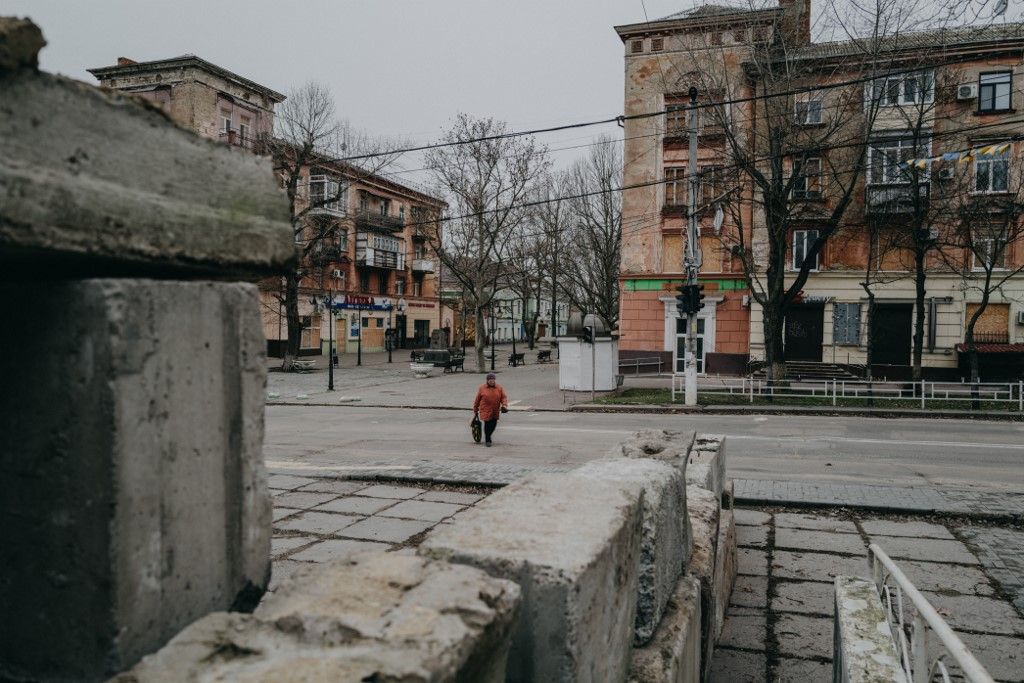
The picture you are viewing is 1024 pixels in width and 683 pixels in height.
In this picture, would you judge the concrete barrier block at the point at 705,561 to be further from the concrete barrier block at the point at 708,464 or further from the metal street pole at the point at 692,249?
the metal street pole at the point at 692,249

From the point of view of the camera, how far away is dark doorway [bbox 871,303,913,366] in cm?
2820

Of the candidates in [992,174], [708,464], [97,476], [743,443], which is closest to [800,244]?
[992,174]

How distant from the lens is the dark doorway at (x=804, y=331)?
95.2 feet

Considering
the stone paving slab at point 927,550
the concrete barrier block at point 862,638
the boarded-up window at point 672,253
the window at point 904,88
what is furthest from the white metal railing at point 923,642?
the boarded-up window at point 672,253

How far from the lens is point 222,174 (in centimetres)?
150

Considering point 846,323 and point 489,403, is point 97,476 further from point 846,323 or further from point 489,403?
point 846,323

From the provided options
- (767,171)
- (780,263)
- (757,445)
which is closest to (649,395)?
(780,263)

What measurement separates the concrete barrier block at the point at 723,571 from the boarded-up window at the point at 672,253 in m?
26.1

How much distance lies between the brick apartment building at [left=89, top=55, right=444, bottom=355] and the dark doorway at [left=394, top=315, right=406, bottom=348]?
0.07 meters

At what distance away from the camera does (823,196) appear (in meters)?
27.1

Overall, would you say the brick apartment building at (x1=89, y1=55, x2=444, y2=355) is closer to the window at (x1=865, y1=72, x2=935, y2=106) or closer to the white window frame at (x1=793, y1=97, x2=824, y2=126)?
the white window frame at (x1=793, y1=97, x2=824, y2=126)

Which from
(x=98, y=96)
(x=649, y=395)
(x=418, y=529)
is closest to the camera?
(x=98, y=96)

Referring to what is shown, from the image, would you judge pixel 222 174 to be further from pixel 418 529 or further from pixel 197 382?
pixel 418 529

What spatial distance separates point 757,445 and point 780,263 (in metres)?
9.80
